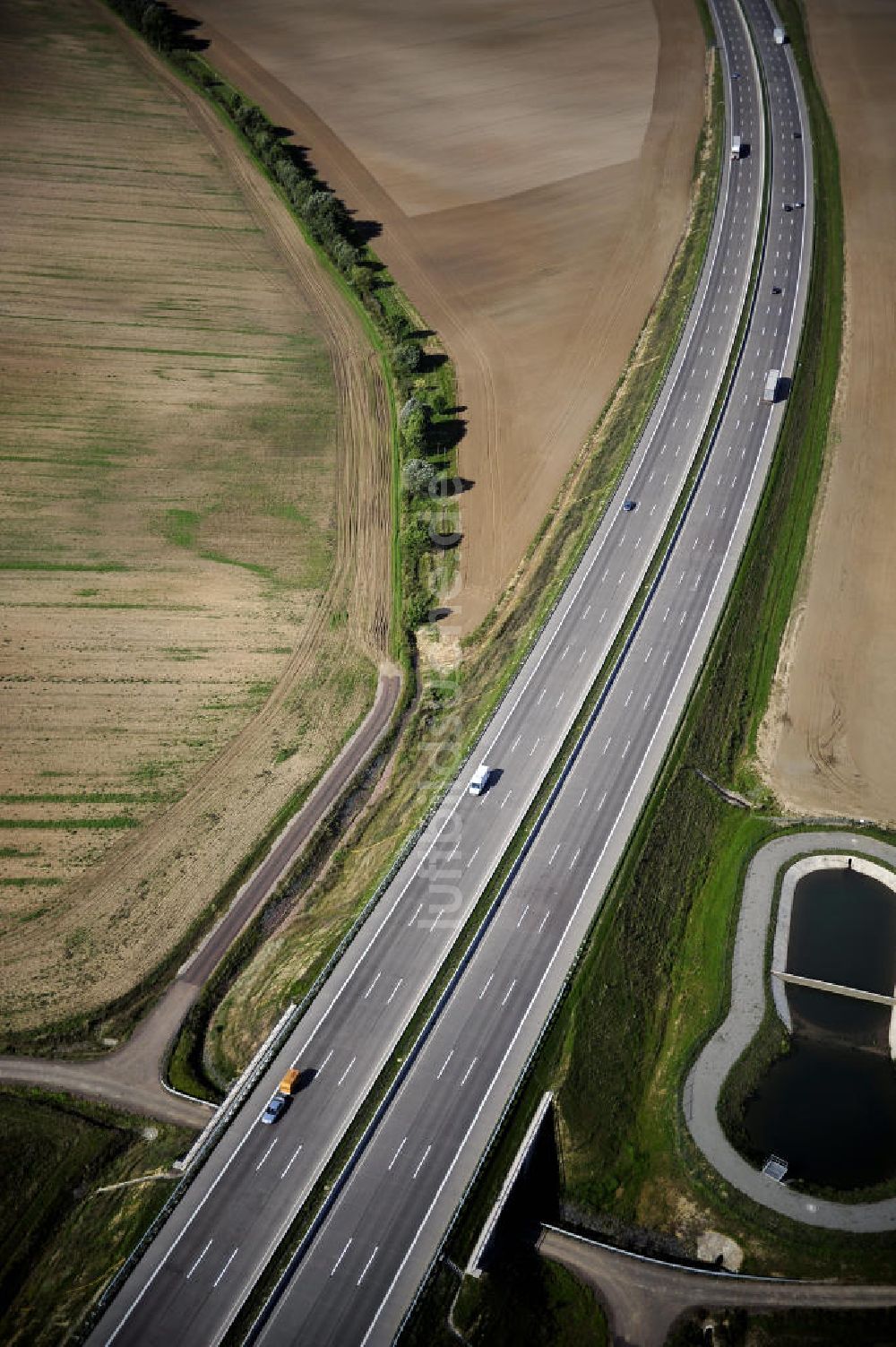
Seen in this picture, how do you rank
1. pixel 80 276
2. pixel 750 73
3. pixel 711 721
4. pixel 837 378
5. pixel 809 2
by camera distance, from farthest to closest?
pixel 809 2 → pixel 750 73 → pixel 80 276 → pixel 837 378 → pixel 711 721

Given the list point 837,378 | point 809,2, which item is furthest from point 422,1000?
point 809,2

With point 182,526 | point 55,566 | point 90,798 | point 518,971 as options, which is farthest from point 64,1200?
point 182,526

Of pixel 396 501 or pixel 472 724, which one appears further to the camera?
pixel 396 501

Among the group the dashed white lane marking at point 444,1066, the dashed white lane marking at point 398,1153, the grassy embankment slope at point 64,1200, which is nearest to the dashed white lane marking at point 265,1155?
the grassy embankment slope at point 64,1200

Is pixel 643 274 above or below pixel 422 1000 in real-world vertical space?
above

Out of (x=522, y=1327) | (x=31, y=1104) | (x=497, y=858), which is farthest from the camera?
(x=497, y=858)

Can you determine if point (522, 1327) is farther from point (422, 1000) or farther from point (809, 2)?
point (809, 2)

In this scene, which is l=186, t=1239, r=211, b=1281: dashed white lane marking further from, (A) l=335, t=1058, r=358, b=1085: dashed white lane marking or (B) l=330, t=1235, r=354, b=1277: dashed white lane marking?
(A) l=335, t=1058, r=358, b=1085: dashed white lane marking
